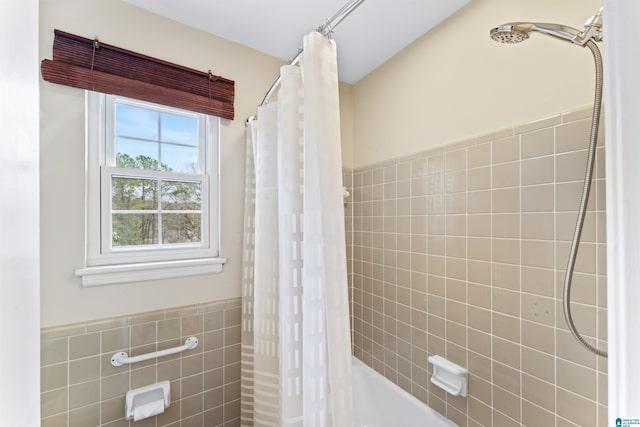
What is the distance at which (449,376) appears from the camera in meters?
1.29

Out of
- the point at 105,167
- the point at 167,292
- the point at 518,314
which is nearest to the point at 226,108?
the point at 105,167

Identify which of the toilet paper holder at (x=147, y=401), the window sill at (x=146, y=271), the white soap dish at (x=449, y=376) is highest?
the window sill at (x=146, y=271)

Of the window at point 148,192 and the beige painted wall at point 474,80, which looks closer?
the beige painted wall at point 474,80

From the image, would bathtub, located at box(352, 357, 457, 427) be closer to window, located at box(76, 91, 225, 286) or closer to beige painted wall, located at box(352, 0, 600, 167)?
window, located at box(76, 91, 225, 286)

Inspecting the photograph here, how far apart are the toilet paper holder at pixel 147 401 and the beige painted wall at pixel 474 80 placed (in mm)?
1805

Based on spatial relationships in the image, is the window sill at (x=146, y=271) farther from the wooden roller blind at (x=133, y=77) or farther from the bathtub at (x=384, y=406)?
the bathtub at (x=384, y=406)

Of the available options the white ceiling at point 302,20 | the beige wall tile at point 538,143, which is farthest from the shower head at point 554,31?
the white ceiling at point 302,20

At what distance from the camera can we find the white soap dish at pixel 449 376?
1.24 metres

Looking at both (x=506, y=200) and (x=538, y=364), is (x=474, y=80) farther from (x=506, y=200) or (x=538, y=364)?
(x=538, y=364)

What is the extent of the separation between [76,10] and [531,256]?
2.25 m

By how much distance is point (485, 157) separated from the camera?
119 cm

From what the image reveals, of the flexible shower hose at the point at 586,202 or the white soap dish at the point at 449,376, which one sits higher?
the flexible shower hose at the point at 586,202

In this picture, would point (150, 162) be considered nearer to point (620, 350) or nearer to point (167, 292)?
point (167, 292)

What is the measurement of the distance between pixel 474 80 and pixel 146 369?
2.15 metres
